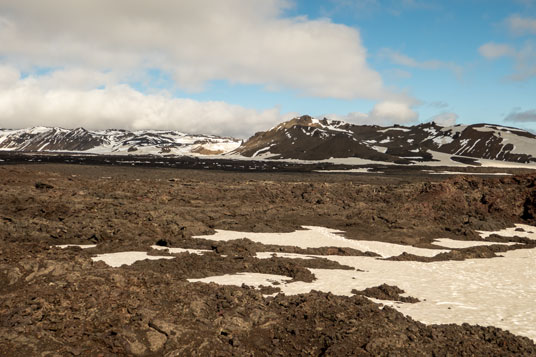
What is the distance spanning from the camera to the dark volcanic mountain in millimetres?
137625

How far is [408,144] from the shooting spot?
543 feet

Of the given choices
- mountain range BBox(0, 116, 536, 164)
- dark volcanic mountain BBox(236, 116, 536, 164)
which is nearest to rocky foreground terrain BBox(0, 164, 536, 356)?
mountain range BBox(0, 116, 536, 164)

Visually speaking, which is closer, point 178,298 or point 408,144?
point 178,298

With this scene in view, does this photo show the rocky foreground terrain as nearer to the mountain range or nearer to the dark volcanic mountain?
the mountain range

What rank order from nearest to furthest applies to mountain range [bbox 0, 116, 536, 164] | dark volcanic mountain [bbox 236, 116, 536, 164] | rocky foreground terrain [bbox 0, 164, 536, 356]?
rocky foreground terrain [bbox 0, 164, 536, 356]
mountain range [bbox 0, 116, 536, 164]
dark volcanic mountain [bbox 236, 116, 536, 164]

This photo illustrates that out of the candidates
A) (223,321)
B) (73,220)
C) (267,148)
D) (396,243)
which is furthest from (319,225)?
(267,148)

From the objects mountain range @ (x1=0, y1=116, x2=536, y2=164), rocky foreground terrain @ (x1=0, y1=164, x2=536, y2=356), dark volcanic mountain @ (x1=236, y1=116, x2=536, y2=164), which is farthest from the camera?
dark volcanic mountain @ (x1=236, y1=116, x2=536, y2=164)

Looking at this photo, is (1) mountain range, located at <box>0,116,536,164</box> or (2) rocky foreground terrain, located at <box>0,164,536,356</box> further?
(1) mountain range, located at <box>0,116,536,164</box>

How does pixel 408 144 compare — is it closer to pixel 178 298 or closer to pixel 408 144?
pixel 408 144

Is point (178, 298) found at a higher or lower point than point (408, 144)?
lower

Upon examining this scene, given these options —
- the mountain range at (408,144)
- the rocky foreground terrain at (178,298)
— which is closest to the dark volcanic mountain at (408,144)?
the mountain range at (408,144)

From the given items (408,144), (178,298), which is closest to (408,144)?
(408,144)

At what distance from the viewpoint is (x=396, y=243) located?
2697 cm

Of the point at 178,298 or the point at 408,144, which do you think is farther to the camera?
the point at 408,144
